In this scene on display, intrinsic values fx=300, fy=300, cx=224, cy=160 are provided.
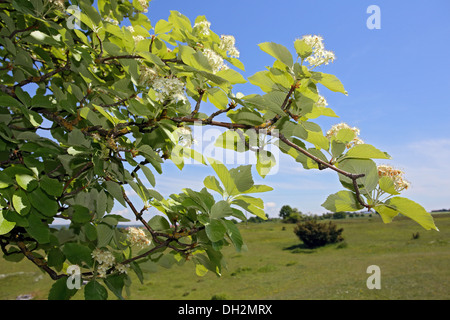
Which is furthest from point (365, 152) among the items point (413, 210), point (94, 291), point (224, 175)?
point (94, 291)

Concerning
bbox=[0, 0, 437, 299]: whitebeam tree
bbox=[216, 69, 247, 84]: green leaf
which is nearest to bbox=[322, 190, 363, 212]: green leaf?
bbox=[0, 0, 437, 299]: whitebeam tree

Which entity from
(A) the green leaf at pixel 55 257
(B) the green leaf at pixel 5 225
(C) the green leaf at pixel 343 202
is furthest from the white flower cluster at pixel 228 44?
(A) the green leaf at pixel 55 257

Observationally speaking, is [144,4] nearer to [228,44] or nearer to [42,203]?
[228,44]

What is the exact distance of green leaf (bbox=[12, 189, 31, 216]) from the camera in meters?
2.07

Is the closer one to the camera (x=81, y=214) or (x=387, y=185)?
(x=387, y=185)

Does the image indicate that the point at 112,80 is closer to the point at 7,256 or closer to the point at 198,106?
the point at 198,106

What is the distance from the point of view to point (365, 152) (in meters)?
1.90

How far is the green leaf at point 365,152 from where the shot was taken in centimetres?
186

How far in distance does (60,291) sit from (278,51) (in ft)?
7.97

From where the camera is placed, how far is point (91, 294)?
2.36 m

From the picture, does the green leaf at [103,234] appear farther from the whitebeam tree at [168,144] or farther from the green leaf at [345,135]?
the green leaf at [345,135]

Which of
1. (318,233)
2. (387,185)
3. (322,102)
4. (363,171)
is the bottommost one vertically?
(318,233)

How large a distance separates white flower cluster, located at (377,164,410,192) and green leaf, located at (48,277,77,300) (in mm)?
2537
